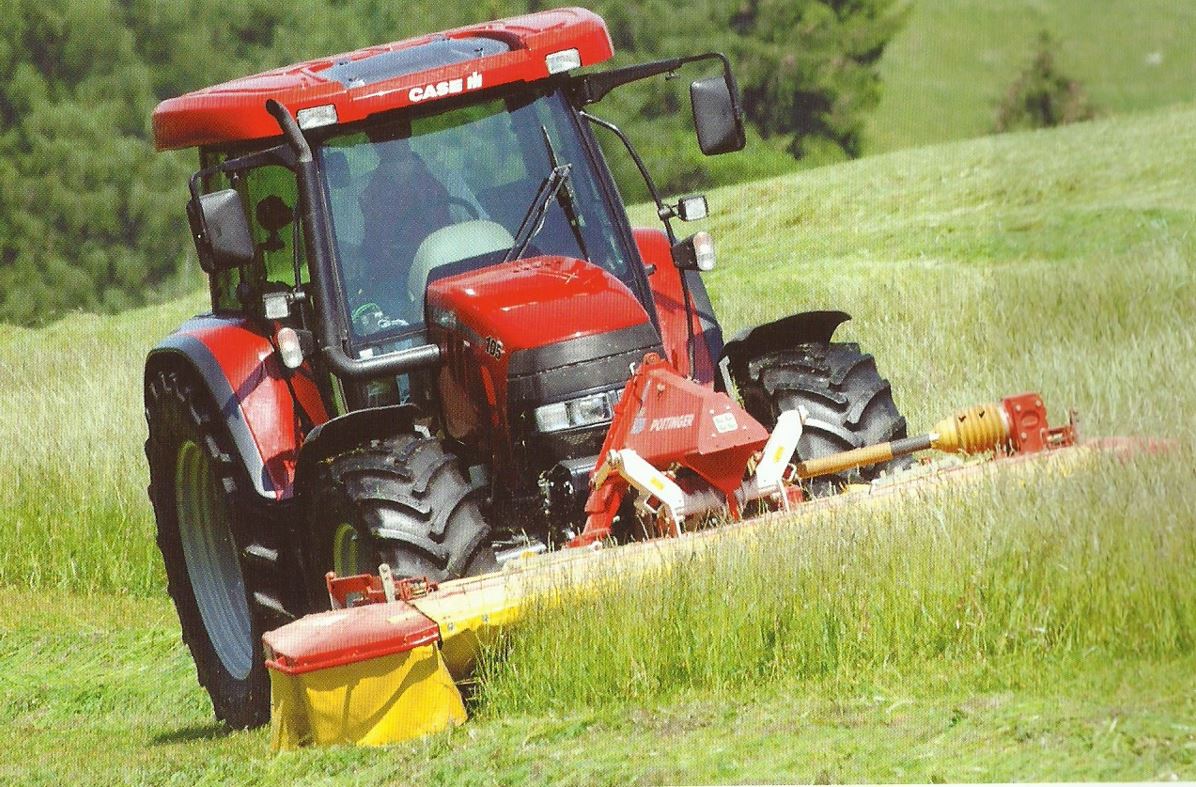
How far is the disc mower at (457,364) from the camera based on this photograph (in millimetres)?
6637

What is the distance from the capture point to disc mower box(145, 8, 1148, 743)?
6.64 metres

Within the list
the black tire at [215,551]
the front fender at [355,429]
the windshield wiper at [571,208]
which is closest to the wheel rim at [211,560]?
the black tire at [215,551]

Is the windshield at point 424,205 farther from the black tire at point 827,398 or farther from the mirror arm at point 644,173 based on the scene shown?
the black tire at point 827,398

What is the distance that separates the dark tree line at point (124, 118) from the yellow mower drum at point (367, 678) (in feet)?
103

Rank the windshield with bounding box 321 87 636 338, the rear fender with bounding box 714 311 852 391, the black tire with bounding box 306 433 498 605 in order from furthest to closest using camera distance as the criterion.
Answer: the rear fender with bounding box 714 311 852 391 < the windshield with bounding box 321 87 636 338 < the black tire with bounding box 306 433 498 605

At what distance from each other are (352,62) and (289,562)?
1.87m

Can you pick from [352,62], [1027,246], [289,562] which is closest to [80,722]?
[289,562]

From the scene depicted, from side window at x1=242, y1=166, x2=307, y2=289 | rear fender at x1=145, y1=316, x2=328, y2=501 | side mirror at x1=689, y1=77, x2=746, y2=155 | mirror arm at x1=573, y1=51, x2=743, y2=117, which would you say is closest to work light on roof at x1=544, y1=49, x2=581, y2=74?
mirror arm at x1=573, y1=51, x2=743, y2=117

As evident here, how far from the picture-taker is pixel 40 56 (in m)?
39.9

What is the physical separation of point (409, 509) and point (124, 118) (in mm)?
34730

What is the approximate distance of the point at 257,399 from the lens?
768 centimetres

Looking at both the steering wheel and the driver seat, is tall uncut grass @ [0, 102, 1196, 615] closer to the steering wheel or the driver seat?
the driver seat

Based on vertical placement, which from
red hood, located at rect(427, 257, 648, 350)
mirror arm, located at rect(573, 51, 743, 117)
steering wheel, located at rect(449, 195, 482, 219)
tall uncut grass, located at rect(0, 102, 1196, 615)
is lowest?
tall uncut grass, located at rect(0, 102, 1196, 615)

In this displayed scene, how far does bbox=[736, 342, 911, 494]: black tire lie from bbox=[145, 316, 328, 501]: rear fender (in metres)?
1.63
